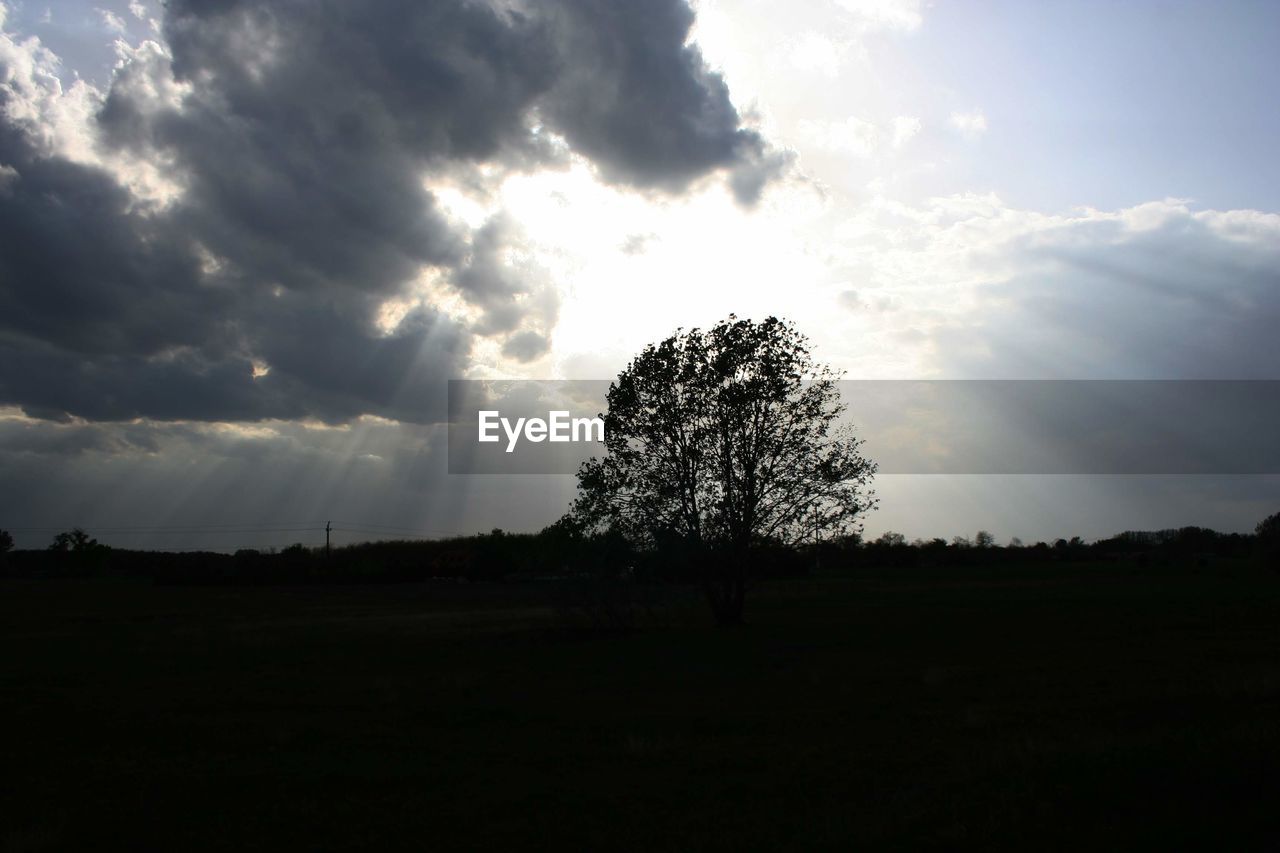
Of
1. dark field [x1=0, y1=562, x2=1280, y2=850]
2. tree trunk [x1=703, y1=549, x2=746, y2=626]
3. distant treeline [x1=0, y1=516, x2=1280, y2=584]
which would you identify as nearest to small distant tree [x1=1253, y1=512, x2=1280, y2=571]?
distant treeline [x1=0, y1=516, x2=1280, y2=584]

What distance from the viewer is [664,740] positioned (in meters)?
16.2

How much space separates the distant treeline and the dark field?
1554cm

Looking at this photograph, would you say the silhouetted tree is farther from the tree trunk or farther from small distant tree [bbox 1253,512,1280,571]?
small distant tree [bbox 1253,512,1280,571]

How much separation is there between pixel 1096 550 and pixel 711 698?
155426mm

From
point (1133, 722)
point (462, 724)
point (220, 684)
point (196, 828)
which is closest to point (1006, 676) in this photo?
point (1133, 722)

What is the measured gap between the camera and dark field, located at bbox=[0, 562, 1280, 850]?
34.7ft

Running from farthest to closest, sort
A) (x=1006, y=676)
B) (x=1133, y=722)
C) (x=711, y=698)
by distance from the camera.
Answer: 1. (x=1006, y=676)
2. (x=711, y=698)
3. (x=1133, y=722)

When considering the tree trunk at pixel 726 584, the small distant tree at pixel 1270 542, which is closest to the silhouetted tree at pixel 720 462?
the tree trunk at pixel 726 584

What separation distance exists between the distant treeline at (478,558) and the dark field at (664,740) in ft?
51.0

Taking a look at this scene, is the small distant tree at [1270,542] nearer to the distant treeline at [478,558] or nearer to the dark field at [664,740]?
the distant treeline at [478,558]

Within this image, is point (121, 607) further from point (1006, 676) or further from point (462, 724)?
point (1006, 676)

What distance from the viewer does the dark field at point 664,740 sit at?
10562 mm

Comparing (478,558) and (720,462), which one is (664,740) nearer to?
(720,462)

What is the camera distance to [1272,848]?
340 inches
